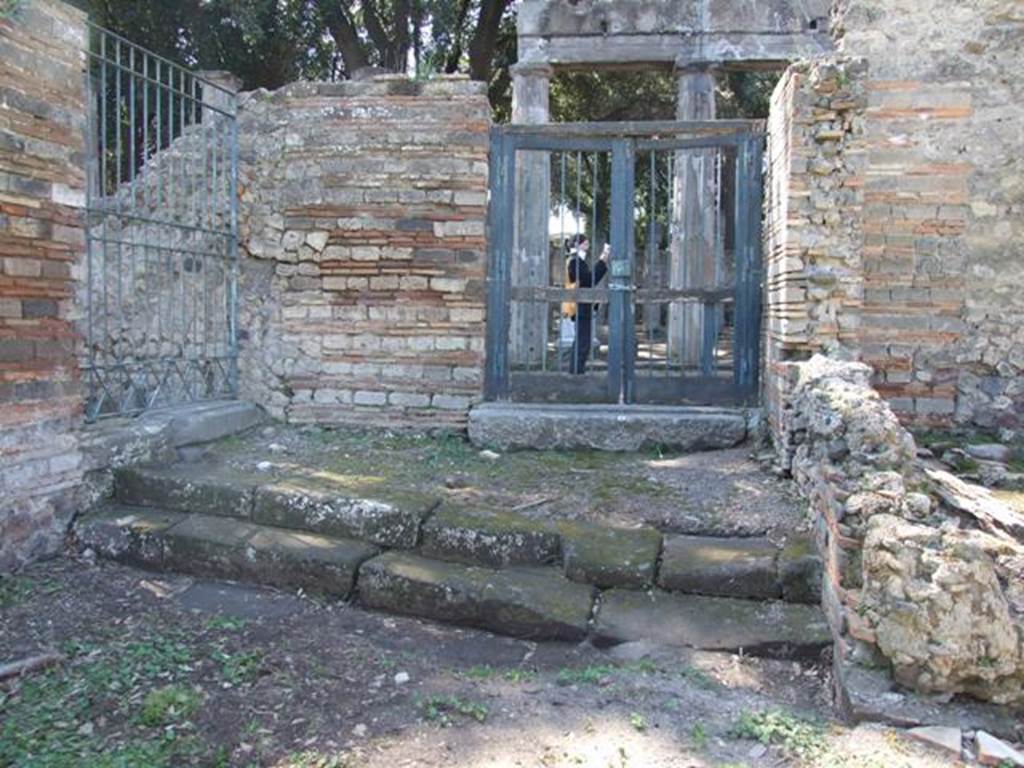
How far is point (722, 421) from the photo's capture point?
607 centimetres

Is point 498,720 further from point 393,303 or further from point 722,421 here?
point 393,303

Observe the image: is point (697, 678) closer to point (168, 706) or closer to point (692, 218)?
point (168, 706)

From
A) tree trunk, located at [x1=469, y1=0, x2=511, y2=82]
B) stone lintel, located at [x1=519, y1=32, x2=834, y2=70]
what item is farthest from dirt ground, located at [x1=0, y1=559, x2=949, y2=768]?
tree trunk, located at [x1=469, y1=0, x2=511, y2=82]

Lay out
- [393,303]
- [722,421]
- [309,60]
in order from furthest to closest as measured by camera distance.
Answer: [309,60], [393,303], [722,421]

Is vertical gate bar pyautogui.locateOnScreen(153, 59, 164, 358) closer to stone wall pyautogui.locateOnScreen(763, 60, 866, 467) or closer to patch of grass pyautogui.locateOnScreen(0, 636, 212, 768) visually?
patch of grass pyautogui.locateOnScreen(0, 636, 212, 768)

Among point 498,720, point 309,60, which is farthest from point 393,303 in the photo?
point 309,60

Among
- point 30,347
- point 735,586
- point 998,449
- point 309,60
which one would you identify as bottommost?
point 735,586

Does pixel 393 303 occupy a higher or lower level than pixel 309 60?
lower

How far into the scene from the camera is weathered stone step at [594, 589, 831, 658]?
3.58 m

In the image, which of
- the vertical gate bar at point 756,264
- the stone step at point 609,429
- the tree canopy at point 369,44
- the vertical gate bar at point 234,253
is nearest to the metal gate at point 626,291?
the vertical gate bar at point 756,264

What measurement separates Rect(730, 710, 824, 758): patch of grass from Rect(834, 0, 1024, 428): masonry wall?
3643 mm

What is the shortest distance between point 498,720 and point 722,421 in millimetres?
3529

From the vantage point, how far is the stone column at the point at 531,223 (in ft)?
23.0

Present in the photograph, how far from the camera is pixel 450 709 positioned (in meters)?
3.13
